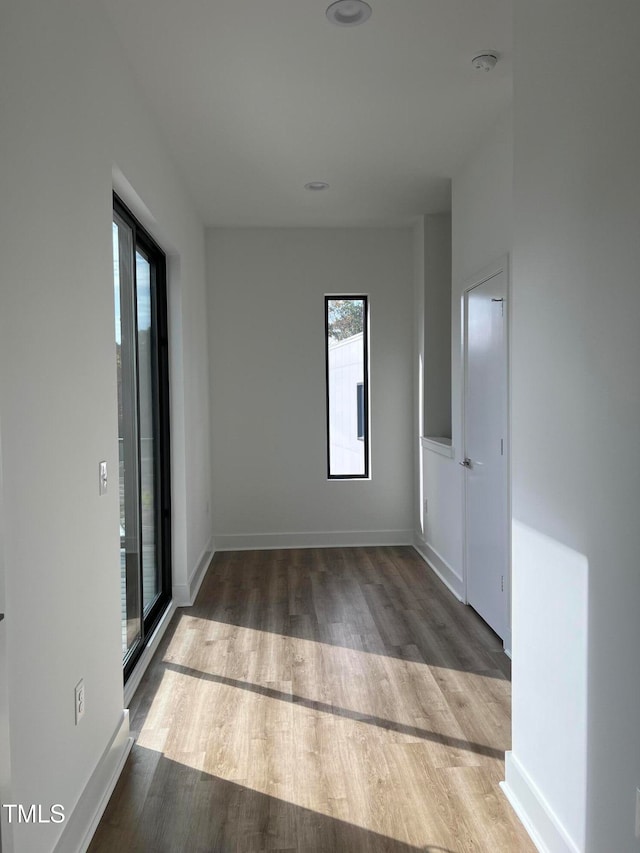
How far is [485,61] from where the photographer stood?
2.78m

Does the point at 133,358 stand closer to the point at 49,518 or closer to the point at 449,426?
the point at 49,518

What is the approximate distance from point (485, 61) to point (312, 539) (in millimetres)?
3986

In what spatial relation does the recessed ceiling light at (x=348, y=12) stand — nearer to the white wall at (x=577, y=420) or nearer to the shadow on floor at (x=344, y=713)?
the white wall at (x=577, y=420)

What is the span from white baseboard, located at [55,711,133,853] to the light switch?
0.88m

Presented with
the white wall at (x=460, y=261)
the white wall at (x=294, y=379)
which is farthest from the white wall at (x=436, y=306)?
the white wall at (x=294, y=379)

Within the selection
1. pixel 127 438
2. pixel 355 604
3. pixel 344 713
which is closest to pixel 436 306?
pixel 355 604

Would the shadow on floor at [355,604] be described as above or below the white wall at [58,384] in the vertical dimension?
below

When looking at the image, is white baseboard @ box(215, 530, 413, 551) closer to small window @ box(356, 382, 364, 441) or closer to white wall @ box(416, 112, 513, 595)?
white wall @ box(416, 112, 513, 595)

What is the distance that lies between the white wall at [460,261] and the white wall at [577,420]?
4.52ft

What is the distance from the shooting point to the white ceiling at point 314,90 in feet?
8.10

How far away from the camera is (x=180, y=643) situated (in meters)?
3.57

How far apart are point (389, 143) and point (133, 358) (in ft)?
6.30

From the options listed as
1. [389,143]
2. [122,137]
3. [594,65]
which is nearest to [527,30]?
[594,65]

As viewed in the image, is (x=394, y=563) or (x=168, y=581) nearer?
(x=168, y=581)
